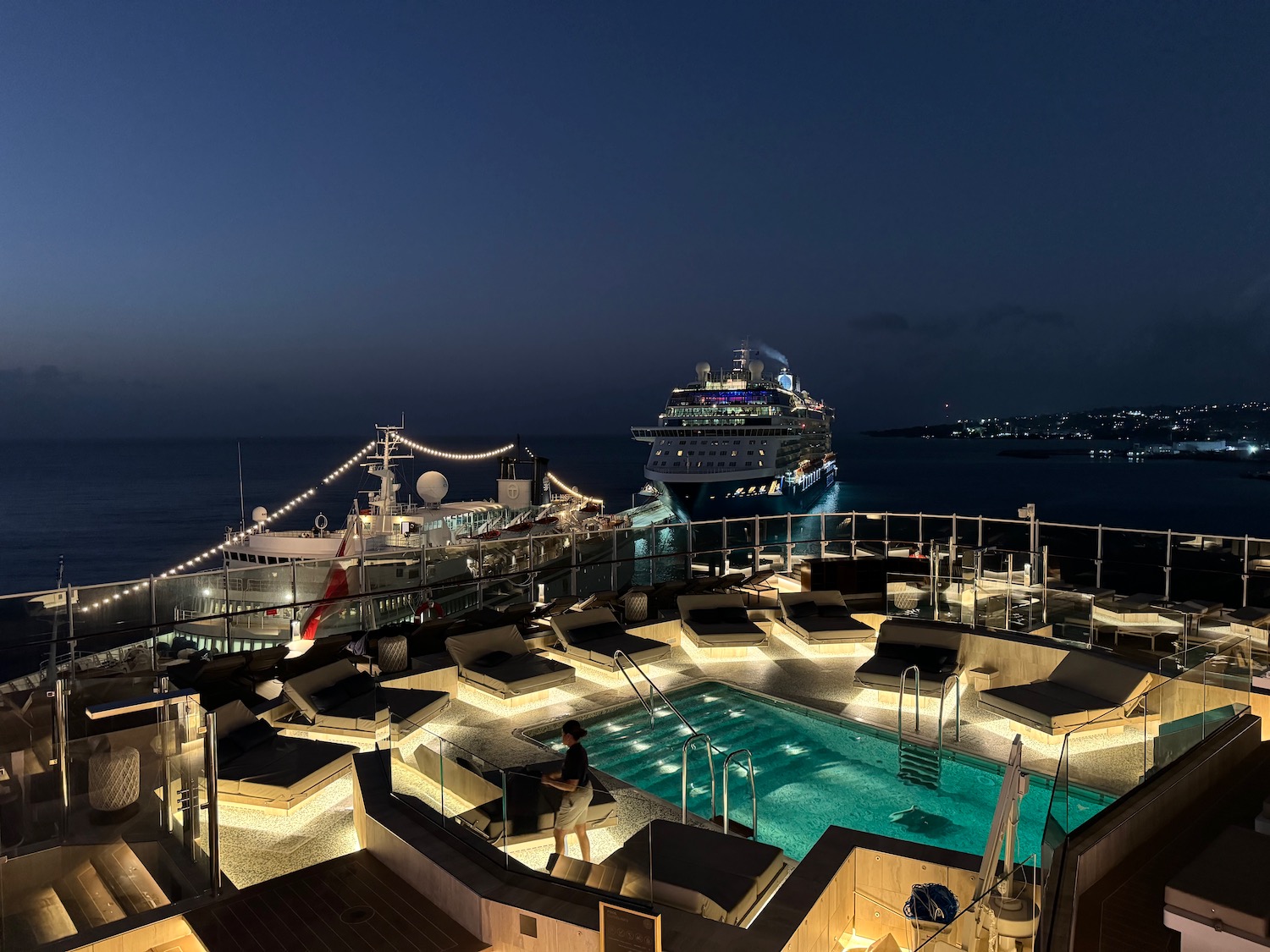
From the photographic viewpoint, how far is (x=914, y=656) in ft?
22.9

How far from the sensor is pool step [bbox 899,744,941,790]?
5.11 metres

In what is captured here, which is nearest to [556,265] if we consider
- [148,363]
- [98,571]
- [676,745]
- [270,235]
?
[270,235]

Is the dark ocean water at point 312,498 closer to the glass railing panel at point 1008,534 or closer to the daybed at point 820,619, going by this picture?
the glass railing panel at point 1008,534

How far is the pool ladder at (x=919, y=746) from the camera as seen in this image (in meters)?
5.18

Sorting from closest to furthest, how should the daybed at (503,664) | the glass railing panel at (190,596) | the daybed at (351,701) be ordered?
the daybed at (351,701), the daybed at (503,664), the glass railing panel at (190,596)

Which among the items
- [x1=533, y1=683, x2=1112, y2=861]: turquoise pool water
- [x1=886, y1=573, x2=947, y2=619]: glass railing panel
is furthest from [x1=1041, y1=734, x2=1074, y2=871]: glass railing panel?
[x1=886, y1=573, x2=947, y2=619]: glass railing panel

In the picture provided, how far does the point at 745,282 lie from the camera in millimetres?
91688

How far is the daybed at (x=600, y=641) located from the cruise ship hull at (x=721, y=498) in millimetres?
35659

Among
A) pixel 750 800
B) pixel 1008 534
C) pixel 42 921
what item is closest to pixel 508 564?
pixel 750 800

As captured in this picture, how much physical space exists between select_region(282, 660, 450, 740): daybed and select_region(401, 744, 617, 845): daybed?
156cm

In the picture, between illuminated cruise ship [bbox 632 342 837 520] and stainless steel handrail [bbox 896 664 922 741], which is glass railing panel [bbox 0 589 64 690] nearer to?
stainless steel handrail [bbox 896 664 922 741]

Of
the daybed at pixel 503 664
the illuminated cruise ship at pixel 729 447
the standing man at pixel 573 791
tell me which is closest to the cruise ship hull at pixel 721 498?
the illuminated cruise ship at pixel 729 447

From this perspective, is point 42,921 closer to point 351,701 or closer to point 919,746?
point 351,701

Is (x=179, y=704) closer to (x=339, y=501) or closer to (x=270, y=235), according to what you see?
(x=270, y=235)
